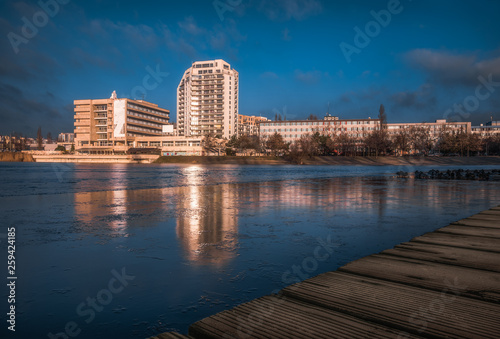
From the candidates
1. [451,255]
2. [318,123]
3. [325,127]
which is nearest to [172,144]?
[318,123]

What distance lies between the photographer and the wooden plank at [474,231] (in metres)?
7.11

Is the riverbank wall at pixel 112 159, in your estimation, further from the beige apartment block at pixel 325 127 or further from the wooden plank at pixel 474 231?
the wooden plank at pixel 474 231

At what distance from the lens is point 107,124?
16800 centimetres

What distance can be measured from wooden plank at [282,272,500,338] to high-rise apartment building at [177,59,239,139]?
187 meters

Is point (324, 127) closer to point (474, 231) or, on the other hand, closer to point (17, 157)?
point (17, 157)

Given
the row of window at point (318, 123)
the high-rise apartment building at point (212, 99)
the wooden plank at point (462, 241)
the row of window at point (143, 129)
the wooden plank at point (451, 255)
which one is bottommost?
the wooden plank at point (462, 241)

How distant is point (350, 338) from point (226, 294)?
224cm

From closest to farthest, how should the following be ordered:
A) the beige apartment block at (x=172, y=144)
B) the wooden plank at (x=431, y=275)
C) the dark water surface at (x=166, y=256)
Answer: the wooden plank at (x=431, y=275), the dark water surface at (x=166, y=256), the beige apartment block at (x=172, y=144)

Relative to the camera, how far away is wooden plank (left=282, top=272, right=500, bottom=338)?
9.34 ft

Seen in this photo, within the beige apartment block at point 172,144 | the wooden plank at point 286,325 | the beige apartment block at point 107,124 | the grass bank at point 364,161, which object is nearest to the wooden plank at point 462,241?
the wooden plank at point 286,325

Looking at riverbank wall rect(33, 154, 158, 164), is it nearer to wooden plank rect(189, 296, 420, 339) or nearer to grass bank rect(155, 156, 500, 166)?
grass bank rect(155, 156, 500, 166)

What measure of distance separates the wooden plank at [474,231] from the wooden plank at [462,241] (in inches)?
15.1

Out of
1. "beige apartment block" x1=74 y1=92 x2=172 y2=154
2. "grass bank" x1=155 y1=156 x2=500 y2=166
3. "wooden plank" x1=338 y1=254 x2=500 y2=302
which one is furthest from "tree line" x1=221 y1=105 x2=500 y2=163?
"wooden plank" x1=338 y1=254 x2=500 y2=302

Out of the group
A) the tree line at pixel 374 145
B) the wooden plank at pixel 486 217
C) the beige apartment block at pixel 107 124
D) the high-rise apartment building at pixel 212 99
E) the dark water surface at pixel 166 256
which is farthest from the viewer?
the high-rise apartment building at pixel 212 99
